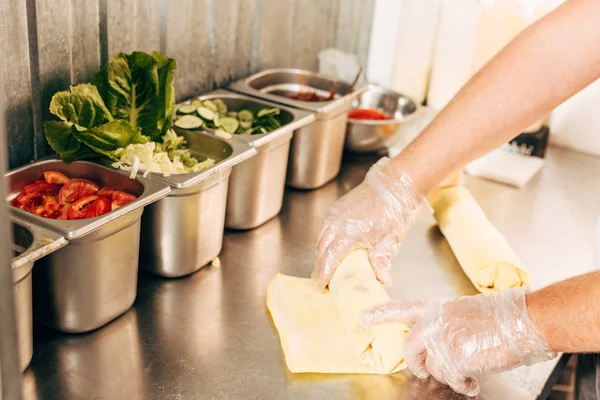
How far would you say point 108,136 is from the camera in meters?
1.48

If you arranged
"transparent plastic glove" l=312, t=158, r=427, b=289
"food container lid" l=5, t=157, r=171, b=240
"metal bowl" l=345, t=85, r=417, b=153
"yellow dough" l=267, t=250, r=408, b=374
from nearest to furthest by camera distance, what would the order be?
1. "food container lid" l=5, t=157, r=171, b=240
2. "yellow dough" l=267, t=250, r=408, b=374
3. "transparent plastic glove" l=312, t=158, r=427, b=289
4. "metal bowl" l=345, t=85, r=417, b=153

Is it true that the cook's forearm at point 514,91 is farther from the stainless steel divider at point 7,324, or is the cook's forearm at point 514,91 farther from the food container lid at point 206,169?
the stainless steel divider at point 7,324

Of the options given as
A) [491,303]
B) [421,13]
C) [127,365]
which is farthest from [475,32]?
[127,365]

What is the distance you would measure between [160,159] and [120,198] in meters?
0.16

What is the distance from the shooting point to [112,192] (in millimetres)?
1454

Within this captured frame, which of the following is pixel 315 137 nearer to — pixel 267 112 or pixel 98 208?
pixel 267 112

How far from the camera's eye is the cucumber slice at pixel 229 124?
1.83m

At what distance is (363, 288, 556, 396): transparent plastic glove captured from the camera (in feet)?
4.00

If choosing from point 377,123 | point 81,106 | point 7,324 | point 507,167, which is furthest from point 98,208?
point 507,167

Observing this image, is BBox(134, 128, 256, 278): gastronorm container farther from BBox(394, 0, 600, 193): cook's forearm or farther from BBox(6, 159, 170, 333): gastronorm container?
BBox(394, 0, 600, 193): cook's forearm

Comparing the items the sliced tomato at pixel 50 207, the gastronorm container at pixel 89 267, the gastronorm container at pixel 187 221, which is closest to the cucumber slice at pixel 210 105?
the gastronorm container at pixel 187 221

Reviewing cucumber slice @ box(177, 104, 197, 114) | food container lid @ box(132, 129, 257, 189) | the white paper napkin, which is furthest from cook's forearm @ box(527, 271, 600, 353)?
the white paper napkin

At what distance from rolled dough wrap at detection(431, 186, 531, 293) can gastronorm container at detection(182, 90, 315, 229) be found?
1.48 feet

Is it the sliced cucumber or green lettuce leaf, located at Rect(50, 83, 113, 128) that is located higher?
green lettuce leaf, located at Rect(50, 83, 113, 128)
